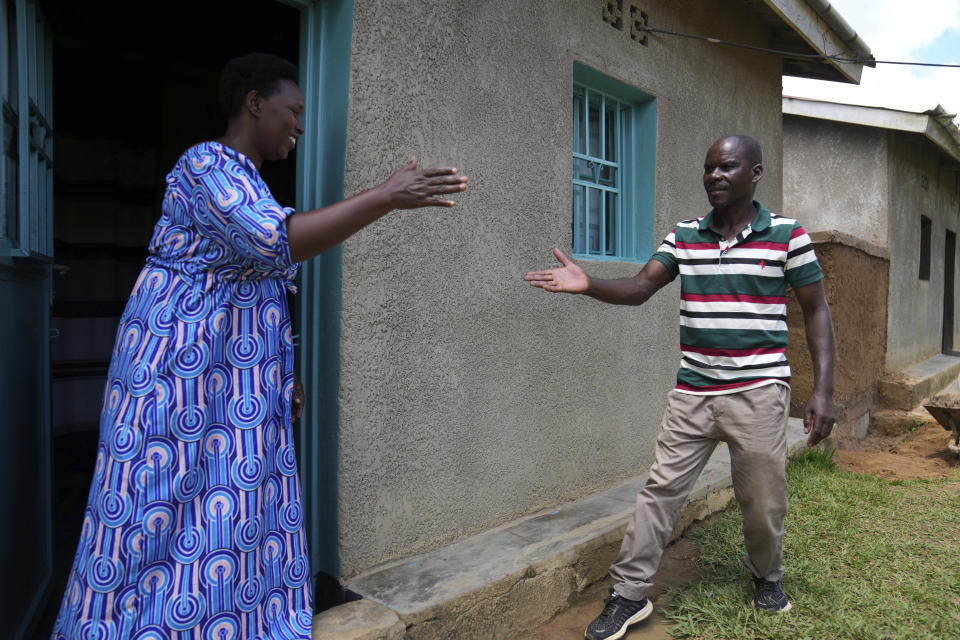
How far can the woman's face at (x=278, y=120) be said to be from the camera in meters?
1.93

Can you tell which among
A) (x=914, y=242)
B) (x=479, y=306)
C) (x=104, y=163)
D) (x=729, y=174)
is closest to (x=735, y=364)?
(x=729, y=174)

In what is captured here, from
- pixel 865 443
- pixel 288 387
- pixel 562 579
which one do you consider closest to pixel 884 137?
pixel 865 443

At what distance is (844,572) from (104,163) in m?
4.35

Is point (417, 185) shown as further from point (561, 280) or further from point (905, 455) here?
point (905, 455)

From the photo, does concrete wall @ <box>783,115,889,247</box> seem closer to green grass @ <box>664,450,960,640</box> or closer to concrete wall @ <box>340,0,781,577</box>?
green grass @ <box>664,450,960,640</box>

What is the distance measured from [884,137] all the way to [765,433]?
844 centimetres

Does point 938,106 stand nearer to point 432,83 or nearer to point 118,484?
point 432,83

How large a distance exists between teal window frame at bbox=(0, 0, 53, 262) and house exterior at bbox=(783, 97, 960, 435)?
6.52 metres

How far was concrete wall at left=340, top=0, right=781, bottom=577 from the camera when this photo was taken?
2678mm

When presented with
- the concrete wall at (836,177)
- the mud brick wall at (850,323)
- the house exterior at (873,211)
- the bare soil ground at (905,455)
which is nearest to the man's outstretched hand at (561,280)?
the mud brick wall at (850,323)

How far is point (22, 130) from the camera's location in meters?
2.14

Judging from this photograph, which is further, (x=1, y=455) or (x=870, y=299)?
(x=870, y=299)

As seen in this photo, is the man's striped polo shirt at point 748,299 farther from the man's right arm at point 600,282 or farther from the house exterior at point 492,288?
the house exterior at point 492,288

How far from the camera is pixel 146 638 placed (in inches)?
69.3
